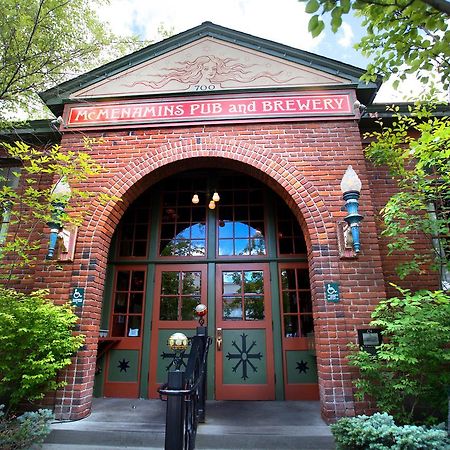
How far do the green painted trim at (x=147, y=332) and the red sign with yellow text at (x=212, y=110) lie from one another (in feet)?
7.97

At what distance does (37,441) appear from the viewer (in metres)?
3.23

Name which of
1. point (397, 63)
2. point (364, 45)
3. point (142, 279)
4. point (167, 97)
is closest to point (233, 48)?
point (167, 97)

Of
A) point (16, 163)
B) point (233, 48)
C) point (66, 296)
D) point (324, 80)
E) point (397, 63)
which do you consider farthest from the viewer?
point (16, 163)

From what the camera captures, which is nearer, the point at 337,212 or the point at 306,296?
the point at 337,212

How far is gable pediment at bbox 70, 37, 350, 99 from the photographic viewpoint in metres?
4.98

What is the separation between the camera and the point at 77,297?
420 centimetres

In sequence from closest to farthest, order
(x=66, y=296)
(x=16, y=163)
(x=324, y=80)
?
(x=66, y=296)
(x=324, y=80)
(x=16, y=163)

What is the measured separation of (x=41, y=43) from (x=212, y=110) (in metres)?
2.43

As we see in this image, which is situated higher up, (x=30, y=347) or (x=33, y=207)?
(x=33, y=207)

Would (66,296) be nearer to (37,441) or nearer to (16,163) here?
(37,441)

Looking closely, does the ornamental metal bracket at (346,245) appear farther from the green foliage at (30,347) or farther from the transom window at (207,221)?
the green foliage at (30,347)

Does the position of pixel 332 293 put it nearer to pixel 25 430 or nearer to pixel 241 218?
pixel 241 218

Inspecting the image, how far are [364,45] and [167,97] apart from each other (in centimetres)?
290

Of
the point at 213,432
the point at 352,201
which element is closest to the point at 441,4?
the point at 352,201
